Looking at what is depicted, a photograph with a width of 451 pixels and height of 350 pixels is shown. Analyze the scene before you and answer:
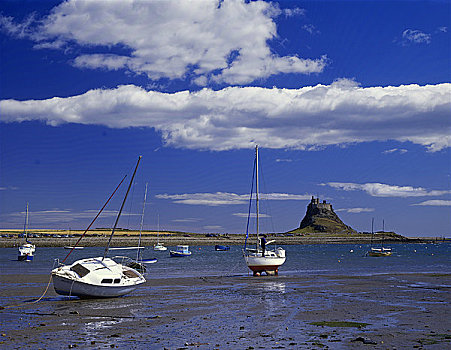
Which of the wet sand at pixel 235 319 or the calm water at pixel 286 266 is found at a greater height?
the wet sand at pixel 235 319

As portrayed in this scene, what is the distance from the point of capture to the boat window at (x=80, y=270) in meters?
33.8

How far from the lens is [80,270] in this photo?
34000 millimetres

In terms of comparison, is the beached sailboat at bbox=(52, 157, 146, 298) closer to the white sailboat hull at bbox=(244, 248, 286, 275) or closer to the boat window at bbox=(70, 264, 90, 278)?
the boat window at bbox=(70, 264, 90, 278)

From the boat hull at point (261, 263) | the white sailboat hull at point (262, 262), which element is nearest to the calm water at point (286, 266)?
the white sailboat hull at point (262, 262)

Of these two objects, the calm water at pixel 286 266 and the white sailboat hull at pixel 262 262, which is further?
the calm water at pixel 286 266

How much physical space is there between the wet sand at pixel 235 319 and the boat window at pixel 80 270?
164 centimetres

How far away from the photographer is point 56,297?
118ft

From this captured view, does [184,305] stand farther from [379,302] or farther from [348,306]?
[379,302]

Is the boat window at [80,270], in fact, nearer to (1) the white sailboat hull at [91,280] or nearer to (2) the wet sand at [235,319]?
(1) the white sailboat hull at [91,280]

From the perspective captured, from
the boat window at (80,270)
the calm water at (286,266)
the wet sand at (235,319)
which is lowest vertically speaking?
the calm water at (286,266)

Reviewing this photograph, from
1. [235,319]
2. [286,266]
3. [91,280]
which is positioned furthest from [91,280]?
[286,266]

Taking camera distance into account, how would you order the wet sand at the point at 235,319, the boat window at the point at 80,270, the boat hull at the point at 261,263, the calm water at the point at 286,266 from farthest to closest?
the calm water at the point at 286,266, the boat hull at the point at 261,263, the boat window at the point at 80,270, the wet sand at the point at 235,319

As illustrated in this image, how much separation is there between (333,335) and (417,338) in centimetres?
319

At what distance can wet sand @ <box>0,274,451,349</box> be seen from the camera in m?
20.6
